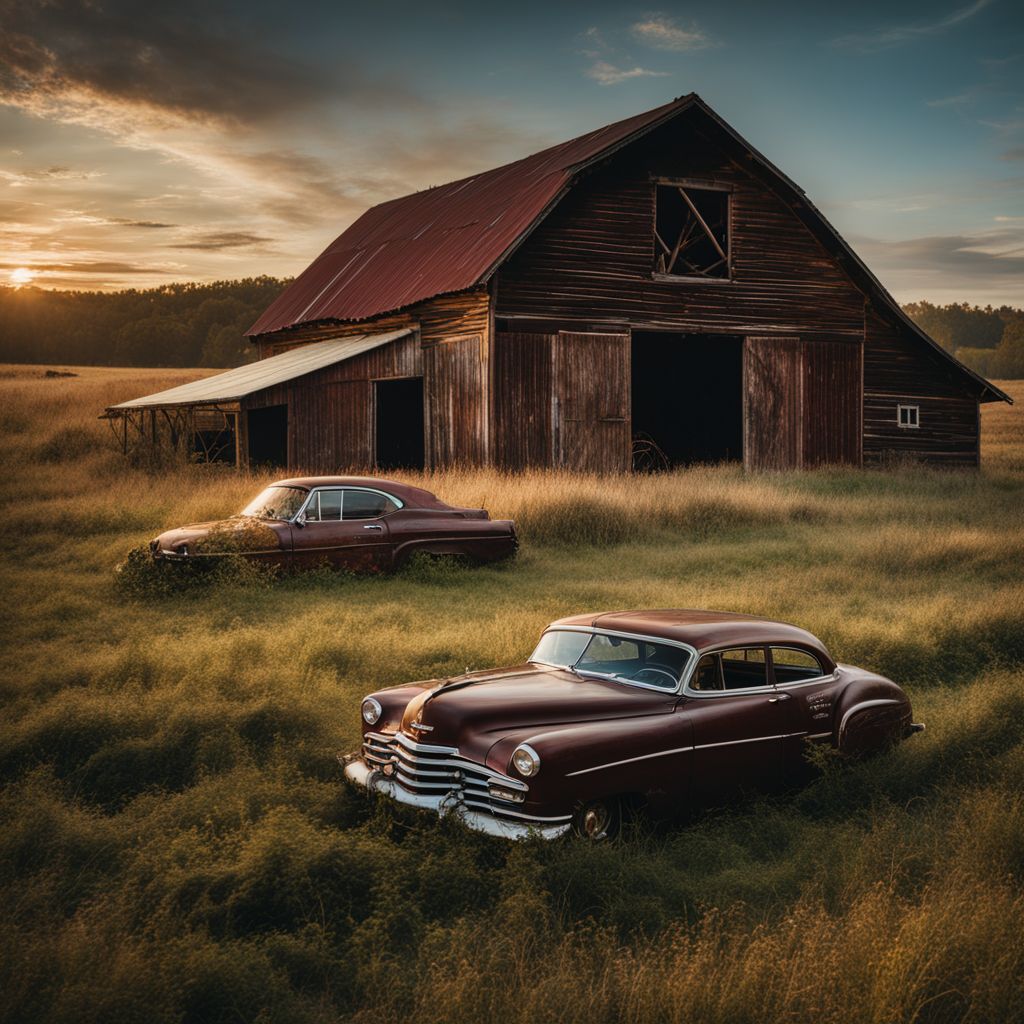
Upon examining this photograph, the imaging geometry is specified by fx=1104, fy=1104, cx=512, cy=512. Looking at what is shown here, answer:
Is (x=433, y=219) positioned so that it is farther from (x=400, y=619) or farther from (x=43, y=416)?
(x=400, y=619)

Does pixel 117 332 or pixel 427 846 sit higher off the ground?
pixel 117 332

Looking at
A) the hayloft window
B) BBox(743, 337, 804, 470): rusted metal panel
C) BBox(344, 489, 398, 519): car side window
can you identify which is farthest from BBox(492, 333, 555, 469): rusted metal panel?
BBox(344, 489, 398, 519): car side window

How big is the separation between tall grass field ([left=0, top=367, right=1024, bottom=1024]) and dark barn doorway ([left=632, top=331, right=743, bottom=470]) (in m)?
14.1

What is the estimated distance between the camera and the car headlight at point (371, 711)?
20.9 feet

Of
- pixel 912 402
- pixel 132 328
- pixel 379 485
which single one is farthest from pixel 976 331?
pixel 379 485

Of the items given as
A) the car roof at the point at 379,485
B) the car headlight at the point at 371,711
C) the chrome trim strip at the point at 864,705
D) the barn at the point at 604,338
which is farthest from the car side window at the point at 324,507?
the barn at the point at 604,338

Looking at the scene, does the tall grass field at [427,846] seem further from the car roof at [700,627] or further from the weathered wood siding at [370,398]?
the weathered wood siding at [370,398]

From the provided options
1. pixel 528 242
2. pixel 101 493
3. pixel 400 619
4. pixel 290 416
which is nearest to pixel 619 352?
pixel 528 242

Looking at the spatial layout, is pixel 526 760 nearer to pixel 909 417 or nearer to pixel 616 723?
pixel 616 723

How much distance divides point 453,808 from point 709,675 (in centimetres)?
179

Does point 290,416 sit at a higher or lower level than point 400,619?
higher

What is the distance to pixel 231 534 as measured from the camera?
11.9m

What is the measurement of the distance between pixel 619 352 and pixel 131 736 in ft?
51.8

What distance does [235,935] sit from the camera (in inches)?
190
